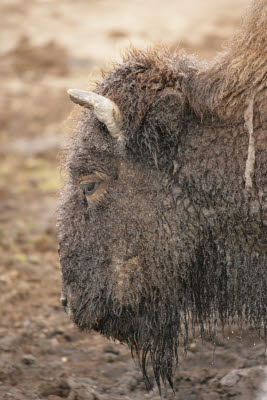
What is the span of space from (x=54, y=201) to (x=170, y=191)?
4789mm

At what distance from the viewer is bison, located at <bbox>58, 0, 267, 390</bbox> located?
3.52 metres

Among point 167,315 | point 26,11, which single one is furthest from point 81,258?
point 26,11

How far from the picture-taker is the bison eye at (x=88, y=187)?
3.82 metres

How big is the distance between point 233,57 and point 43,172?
593 cm

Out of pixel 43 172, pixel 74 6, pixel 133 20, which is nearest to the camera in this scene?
pixel 43 172

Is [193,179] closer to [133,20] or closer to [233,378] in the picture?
[233,378]

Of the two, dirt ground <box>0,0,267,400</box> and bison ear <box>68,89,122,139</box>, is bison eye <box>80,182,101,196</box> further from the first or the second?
dirt ground <box>0,0,267,400</box>

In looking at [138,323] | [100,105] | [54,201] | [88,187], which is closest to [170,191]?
[88,187]

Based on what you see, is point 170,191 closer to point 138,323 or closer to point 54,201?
point 138,323

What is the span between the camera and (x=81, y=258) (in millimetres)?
3887

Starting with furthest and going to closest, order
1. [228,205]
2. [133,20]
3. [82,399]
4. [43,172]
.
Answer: [133,20], [43,172], [82,399], [228,205]

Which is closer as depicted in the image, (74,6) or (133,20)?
(133,20)

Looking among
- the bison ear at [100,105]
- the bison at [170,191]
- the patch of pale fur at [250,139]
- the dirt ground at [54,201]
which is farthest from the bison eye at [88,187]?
the patch of pale fur at [250,139]


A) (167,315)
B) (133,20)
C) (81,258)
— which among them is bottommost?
(167,315)
